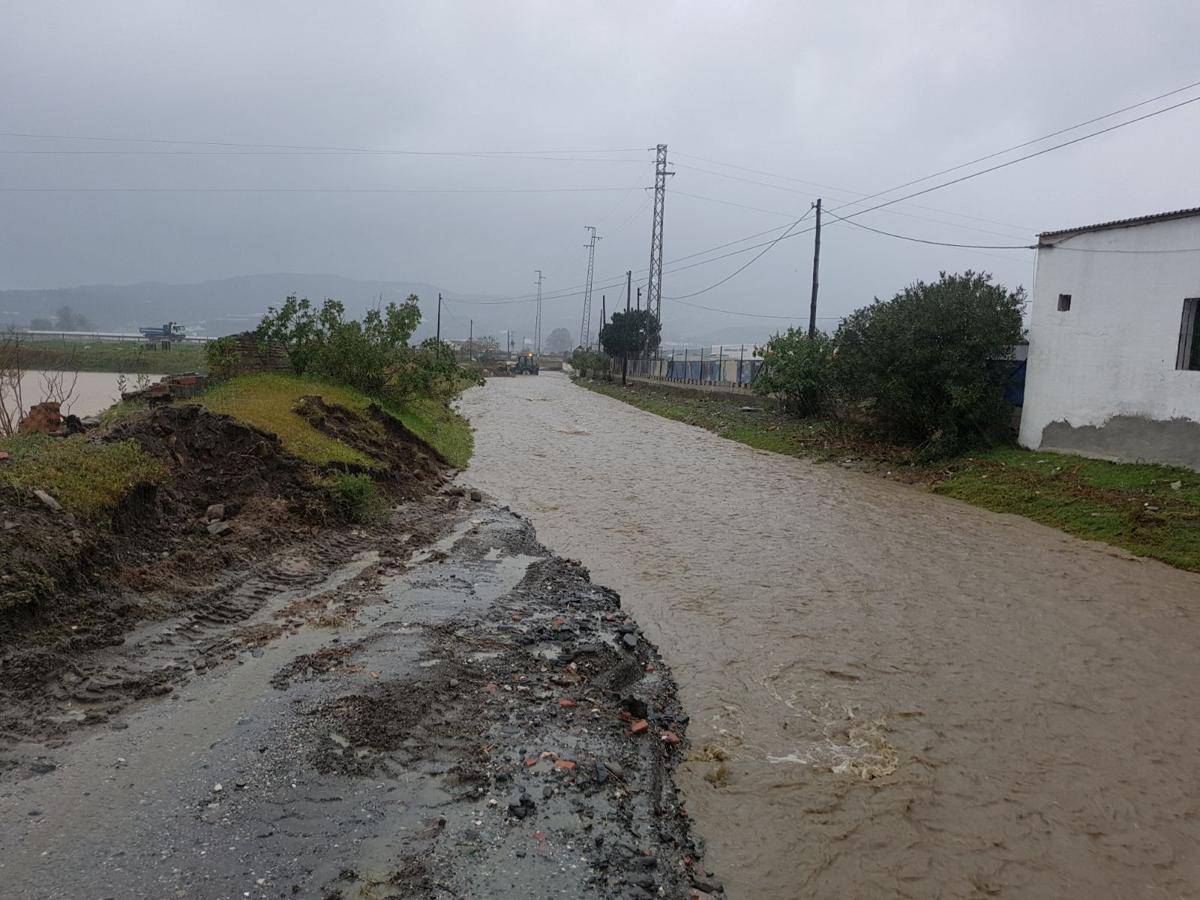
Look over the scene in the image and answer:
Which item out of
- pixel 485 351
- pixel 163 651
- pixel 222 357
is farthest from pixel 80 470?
pixel 485 351

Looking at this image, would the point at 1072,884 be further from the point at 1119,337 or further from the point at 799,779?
the point at 1119,337

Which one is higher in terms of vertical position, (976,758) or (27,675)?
(27,675)

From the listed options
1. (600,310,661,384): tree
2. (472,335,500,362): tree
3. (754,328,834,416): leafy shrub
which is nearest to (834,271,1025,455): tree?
(754,328,834,416): leafy shrub

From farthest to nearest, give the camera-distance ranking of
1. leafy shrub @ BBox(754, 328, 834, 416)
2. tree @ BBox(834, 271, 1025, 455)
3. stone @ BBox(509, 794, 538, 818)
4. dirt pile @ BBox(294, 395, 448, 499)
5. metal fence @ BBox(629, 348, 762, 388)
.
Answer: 1. metal fence @ BBox(629, 348, 762, 388)
2. leafy shrub @ BBox(754, 328, 834, 416)
3. tree @ BBox(834, 271, 1025, 455)
4. dirt pile @ BBox(294, 395, 448, 499)
5. stone @ BBox(509, 794, 538, 818)

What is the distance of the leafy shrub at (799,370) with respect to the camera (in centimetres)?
2670

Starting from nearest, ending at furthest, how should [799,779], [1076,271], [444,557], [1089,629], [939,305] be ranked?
1. [799,779]
2. [1089,629]
3. [444,557]
4. [1076,271]
5. [939,305]

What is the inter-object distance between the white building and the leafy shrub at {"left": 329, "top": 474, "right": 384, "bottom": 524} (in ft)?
42.7

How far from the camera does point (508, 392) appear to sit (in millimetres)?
55625

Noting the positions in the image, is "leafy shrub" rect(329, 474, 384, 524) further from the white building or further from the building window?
the building window

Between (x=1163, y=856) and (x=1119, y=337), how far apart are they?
1326 centimetres

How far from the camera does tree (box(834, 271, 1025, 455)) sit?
18031 mm

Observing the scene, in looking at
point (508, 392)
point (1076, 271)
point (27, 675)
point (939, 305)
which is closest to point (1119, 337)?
point (1076, 271)

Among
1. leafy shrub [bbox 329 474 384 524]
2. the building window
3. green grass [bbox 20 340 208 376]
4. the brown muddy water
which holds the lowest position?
the brown muddy water

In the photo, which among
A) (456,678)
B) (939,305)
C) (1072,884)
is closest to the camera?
(1072,884)
